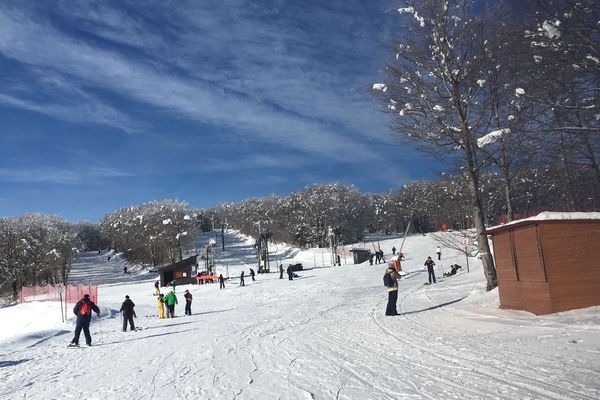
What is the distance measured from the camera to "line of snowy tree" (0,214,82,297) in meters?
56.4

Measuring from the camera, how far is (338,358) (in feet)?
30.4

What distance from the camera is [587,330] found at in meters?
8.84

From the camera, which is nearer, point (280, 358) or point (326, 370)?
point (326, 370)

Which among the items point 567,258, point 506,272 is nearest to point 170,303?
point 506,272

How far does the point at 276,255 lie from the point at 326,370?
74549mm

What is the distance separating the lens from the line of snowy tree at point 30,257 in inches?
2219

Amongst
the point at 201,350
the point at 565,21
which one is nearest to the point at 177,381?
the point at 201,350

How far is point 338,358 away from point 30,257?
203ft

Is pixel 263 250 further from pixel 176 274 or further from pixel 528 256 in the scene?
pixel 528 256

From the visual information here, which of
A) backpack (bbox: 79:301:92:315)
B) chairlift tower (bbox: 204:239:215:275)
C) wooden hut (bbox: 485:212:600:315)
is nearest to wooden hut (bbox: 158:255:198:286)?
Result: chairlift tower (bbox: 204:239:215:275)

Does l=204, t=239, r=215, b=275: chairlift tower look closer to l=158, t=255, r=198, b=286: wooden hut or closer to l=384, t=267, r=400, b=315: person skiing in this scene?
l=158, t=255, r=198, b=286: wooden hut

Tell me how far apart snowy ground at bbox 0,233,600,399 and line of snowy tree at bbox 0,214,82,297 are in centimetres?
4516

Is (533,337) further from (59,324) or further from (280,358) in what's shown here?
(59,324)

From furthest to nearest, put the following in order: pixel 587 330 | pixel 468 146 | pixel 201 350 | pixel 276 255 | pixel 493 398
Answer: pixel 276 255 → pixel 468 146 → pixel 201 350 → pixel 587 330 → pixel 493 398
